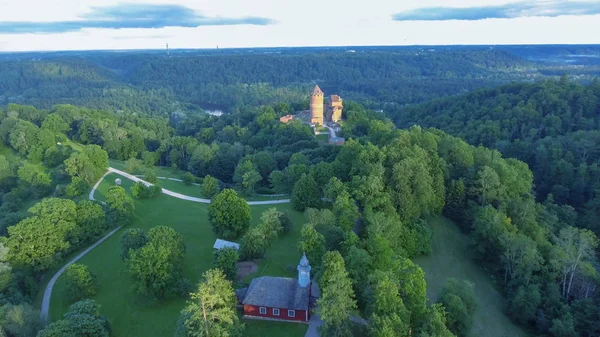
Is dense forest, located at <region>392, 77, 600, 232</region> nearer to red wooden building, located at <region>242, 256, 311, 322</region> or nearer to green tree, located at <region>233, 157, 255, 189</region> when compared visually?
green tree, located at <region>233, 157, 255, 189</region>

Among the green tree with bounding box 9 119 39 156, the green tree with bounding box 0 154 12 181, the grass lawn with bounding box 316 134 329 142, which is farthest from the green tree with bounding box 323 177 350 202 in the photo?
the green tree with bounding box 9 119 39 156

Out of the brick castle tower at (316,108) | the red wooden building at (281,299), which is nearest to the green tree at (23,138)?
the brick castle tower at (316,108)

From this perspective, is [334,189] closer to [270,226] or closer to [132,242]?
[270,226]

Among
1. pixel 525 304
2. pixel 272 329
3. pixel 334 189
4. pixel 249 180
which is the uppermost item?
pixel 334 189

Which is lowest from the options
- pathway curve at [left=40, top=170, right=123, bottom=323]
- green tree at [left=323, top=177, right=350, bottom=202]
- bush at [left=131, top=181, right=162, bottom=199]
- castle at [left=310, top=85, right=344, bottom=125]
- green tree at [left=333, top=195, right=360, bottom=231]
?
pathway curve at [left=40, top=170, right=123, bottom=323]

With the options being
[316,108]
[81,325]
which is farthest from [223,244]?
[316,108]

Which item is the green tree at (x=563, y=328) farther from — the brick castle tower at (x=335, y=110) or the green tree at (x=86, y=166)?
the green tree at (x=86, y=166)

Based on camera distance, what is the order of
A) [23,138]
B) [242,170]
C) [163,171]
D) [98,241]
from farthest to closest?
[163,171] → [23,138] → [242,170] → [98,241]
